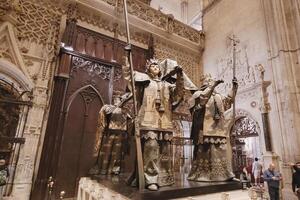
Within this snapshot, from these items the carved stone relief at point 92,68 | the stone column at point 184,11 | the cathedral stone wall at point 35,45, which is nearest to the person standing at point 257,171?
the carved stone relief at point 92,68

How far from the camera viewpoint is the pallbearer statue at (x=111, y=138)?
11.9ft

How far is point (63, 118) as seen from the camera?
512 centimetres

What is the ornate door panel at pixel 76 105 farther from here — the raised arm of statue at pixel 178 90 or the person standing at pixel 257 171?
the person standing at pixel 257 171

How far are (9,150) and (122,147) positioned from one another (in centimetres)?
283

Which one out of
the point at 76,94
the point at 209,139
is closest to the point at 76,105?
the point at 76,94

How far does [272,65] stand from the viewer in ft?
19.5

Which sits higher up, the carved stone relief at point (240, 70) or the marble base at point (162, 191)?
the carved stone relief at point (240, 70)

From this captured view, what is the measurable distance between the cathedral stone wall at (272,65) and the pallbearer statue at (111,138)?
4.48 meters

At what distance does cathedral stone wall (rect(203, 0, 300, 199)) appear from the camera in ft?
17.4

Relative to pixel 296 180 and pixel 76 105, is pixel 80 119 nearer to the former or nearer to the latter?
pixel 76 105

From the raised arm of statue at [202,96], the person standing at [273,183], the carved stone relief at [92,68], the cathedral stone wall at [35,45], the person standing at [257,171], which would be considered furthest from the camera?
the person standing at [257,171]

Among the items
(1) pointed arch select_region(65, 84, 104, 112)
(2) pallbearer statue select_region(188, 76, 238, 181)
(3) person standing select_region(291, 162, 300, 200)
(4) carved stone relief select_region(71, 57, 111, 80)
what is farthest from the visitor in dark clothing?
(4) carved stone relief select_region(71, 57, 111, 80)

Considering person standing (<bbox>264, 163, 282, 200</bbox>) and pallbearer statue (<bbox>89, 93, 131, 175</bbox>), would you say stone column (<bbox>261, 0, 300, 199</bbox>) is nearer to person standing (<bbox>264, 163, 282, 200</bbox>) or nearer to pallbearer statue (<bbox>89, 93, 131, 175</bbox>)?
person standing (<bbox>264, 163, 282, 200</bbox>)

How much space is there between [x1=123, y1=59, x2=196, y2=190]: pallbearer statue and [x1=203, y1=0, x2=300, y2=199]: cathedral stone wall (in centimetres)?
439
